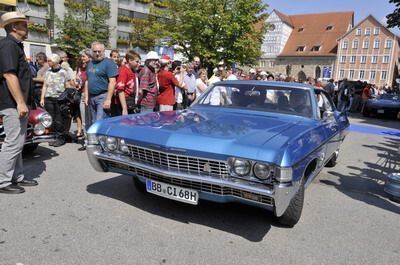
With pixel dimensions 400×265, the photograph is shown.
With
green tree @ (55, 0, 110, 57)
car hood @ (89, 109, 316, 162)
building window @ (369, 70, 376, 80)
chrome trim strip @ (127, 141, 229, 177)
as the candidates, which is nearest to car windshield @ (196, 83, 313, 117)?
car hood @ (89, 109, 316, 162)

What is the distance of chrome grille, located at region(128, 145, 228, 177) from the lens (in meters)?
3.16

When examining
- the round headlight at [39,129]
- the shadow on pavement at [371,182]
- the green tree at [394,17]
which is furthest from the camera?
the green tree at [394,17]

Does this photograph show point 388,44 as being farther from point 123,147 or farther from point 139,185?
point 123,147

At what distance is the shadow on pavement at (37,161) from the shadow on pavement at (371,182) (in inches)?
171

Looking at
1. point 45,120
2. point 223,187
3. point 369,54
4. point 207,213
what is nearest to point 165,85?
point 45,120

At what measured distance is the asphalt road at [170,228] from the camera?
2.96m

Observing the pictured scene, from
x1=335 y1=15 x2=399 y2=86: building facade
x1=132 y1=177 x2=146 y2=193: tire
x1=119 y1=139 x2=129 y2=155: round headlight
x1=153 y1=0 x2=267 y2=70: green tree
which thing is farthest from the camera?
x1=335 y1=15 x2=399 y2=86: building facade

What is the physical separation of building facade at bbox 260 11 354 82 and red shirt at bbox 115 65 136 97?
68.4 meters

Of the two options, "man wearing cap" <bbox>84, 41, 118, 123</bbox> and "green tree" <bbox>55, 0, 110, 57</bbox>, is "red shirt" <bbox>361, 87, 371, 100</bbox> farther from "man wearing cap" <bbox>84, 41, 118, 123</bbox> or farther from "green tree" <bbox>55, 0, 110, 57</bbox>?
"green tree" <bbox>55, 0, 110, 57</bbox>

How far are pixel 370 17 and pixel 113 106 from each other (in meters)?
73.7

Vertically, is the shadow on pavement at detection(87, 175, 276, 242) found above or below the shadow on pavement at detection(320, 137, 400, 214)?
above

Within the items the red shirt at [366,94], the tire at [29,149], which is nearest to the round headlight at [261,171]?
the tire at [29,149]

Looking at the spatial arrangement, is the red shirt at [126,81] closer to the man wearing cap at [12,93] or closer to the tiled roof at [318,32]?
the man wearing cap at [12,93]

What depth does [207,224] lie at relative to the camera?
142 inches
